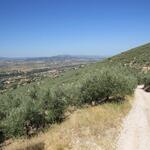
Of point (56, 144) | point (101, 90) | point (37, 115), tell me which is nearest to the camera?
point (56, 144)

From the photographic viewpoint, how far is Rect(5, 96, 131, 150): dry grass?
1634 centimetres

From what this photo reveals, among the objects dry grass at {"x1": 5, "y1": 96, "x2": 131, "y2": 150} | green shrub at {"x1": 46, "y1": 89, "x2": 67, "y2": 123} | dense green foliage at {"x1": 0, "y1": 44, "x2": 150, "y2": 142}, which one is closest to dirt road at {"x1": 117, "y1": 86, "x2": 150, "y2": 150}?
dry grass at {"x1": 5, "y1": 96, "x2": 131, "y2": 150}

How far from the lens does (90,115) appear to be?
2330 cm

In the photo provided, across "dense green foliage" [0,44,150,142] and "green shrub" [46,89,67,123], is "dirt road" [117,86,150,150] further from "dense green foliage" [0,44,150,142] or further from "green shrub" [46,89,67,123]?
"dense green foliage" [0,44,150,142]

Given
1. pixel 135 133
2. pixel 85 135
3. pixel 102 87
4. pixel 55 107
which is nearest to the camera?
pixel 85 135

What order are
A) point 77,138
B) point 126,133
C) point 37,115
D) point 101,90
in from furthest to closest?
point 101,90
point 37,115
point 126,133
point 77,138

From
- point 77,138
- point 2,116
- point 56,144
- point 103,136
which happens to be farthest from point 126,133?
point 2,116

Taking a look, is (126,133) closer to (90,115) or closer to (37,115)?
(90,115)

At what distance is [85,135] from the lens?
59.5 ft

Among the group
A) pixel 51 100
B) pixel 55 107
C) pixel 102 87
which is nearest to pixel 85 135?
pixel 55 107

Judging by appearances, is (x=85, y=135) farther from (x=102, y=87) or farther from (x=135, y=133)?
(x=102, y=87)

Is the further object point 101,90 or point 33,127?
point 101,90

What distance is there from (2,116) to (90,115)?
15.1 m

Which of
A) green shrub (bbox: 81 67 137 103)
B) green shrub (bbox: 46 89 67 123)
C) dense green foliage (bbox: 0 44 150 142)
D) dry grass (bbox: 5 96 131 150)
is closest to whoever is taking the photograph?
dry grass (bbox: 5 96 131 150)
